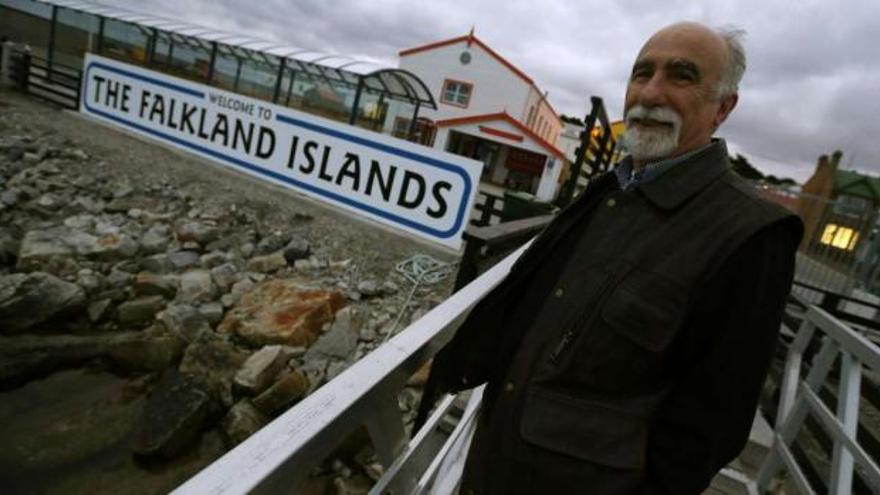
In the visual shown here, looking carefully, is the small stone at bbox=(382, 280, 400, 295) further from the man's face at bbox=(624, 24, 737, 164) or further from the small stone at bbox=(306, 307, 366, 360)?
the man's face at bbox=(624, 24, 737, 164)

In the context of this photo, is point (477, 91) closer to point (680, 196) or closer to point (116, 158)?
point (116, 158)

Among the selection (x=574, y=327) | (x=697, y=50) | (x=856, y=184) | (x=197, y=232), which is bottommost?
(x=197, y=232)

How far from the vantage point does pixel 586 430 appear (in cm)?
112

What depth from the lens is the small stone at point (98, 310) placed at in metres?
5.31

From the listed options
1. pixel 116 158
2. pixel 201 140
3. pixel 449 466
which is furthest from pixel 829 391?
pixel 116 158

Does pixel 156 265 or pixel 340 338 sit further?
pixel 156 265

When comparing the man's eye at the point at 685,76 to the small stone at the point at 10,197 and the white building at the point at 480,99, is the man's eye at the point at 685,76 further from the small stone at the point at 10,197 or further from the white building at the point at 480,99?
the white building at the point at 480,99

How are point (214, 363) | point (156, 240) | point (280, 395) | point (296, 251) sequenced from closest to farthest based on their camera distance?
point (280, 395) → point (214, 363) → point (296, 251) → point (156, 240)

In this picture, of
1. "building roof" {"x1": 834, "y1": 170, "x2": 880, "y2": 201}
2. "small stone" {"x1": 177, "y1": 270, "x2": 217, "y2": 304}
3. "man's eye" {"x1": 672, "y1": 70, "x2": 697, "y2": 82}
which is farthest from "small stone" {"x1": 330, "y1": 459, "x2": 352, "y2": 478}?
"building roof" {"x1": 834, "y1": 170, "x2": 880, "y2": 201}

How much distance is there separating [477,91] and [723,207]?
3037 centimetres

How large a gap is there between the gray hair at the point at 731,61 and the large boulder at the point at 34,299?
6444 millimetres

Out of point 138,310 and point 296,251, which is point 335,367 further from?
point 138,310

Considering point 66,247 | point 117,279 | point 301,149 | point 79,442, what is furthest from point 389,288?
point 66,247

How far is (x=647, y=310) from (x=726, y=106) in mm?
724
